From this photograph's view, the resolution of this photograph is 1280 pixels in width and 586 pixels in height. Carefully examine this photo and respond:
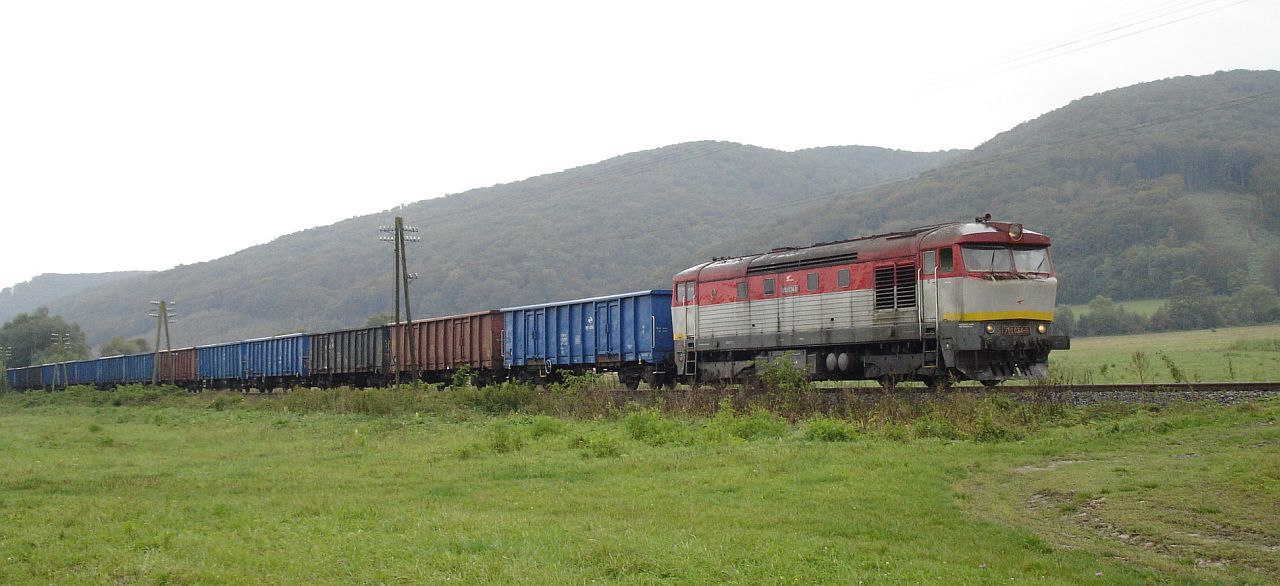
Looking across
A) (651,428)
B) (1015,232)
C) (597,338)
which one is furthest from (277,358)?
(1015,232)

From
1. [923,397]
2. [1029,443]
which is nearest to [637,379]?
[923,397]

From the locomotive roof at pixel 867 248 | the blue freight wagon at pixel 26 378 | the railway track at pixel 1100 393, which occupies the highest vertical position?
the locomotive roof at pixel 867 248

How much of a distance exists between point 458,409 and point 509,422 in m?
4.93

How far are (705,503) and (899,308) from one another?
12.4 metres

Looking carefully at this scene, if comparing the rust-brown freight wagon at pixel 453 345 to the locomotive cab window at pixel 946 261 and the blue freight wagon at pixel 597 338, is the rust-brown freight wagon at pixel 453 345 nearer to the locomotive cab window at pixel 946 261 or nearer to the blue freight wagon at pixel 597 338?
the blue freight wagon at pixel 597 338

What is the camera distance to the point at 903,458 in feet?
47.5

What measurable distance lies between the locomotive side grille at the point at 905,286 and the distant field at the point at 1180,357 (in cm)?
383

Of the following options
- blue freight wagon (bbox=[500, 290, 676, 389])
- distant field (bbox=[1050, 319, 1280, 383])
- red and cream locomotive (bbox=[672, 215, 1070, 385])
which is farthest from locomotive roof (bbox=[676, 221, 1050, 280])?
distant field (bbox=[1050, 319, 1280, 383])

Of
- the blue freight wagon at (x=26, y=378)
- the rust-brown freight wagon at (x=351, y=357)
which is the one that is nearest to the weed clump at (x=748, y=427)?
the rust-brown freight wagon at (x=351, y=357)

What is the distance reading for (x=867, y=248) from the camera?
78.7 feet

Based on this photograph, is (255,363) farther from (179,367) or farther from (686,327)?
(686,327)

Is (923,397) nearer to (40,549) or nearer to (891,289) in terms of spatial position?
(891,289)

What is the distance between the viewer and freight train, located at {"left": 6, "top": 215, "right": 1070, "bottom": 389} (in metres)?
21.4

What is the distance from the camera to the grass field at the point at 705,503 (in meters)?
8.68
